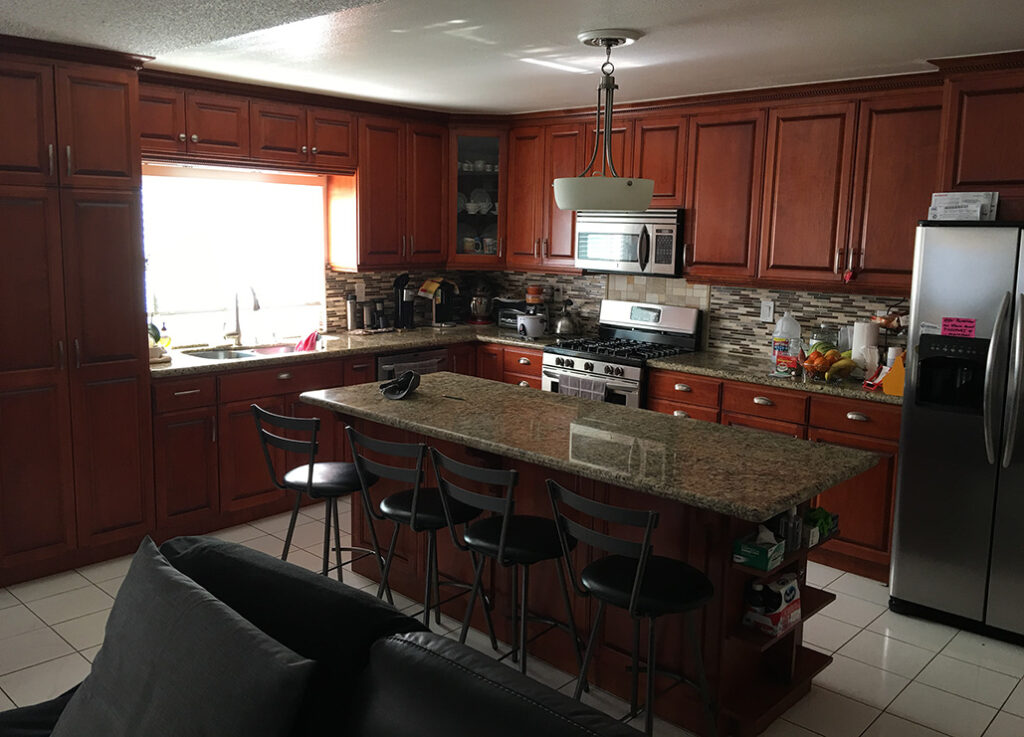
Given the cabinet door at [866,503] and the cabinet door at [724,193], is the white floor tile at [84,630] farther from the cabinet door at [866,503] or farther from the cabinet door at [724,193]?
the cabinet door at [724,193]

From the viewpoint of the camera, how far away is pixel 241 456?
15.0ft

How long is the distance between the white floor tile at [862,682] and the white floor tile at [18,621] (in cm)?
311

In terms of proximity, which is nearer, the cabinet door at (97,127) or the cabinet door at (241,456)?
the cabinet door at (97,127)

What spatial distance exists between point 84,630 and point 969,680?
346 centimetres

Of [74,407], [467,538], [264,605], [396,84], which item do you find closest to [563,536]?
[467,538]

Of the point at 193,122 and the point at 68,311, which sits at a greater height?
the point at 193,122

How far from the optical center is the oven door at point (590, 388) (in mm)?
4867

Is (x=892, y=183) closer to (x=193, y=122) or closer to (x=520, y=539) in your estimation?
(x=520, y=539)

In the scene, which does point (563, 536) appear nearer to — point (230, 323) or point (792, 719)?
point (792, 719)

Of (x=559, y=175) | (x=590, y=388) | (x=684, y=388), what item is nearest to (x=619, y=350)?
(x=590, y=388)

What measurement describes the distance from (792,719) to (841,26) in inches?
98.4

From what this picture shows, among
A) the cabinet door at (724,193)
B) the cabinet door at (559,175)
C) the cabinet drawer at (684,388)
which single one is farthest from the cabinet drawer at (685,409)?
the cabinet door at (559,175)

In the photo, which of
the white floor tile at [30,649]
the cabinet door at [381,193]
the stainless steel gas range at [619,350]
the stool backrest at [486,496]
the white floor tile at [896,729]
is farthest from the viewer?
the cabinet door at [381,193]

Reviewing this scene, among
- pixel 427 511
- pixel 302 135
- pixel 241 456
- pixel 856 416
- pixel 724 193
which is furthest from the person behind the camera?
pixel 302 135
